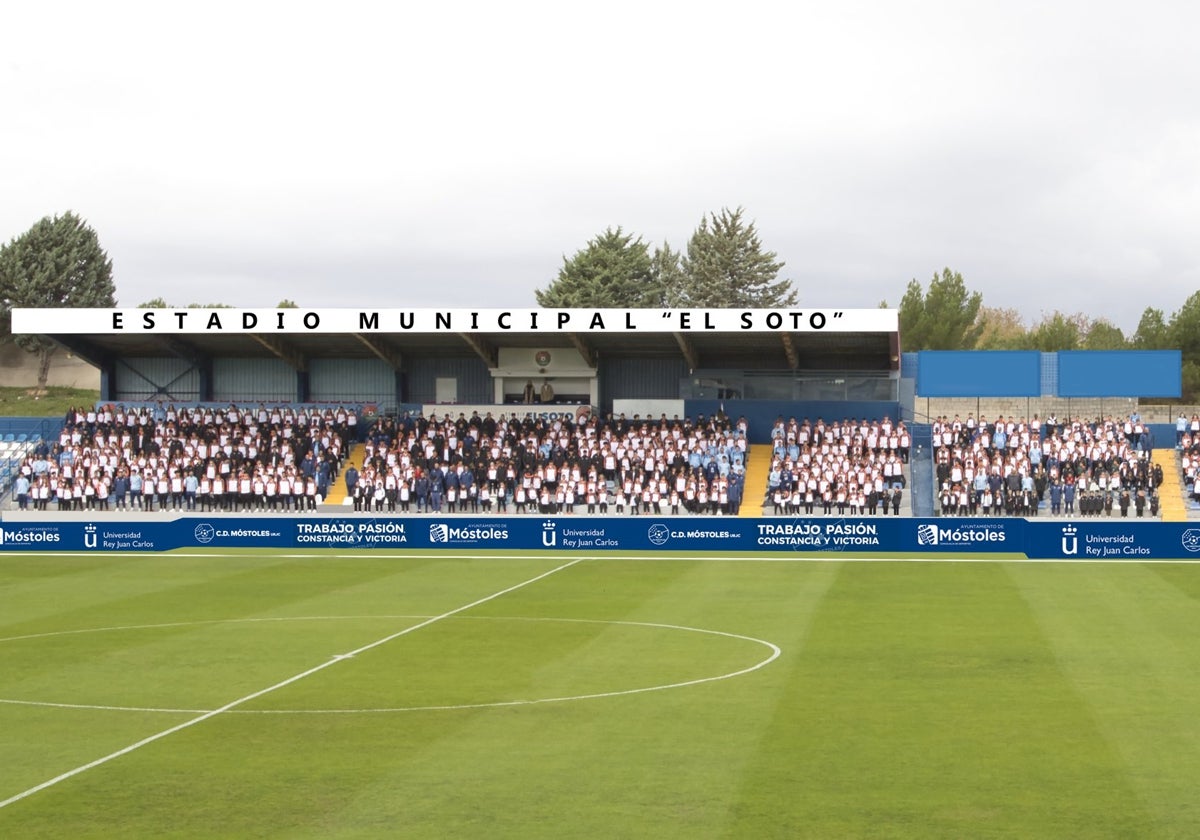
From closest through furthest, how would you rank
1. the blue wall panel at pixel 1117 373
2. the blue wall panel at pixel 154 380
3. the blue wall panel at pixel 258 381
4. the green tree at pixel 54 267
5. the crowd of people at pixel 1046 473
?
the crowd of people at pixel 1046 473, the blue wall panel at pixel 1117 373, the blue wall panel at pixel 258 381, the blue wall panel at pixel 154 380, the green tree at pixel 54 267

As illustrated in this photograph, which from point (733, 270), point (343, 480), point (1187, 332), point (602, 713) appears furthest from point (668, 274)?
point (602, 713)

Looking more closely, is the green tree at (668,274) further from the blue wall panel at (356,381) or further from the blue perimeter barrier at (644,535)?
the blue perimeter barrier at (644,535)

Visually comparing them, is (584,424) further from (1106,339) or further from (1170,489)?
(1106,339)

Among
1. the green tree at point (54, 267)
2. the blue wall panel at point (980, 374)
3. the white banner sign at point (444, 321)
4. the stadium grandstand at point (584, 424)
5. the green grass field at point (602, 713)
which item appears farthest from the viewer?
the green tree at point (54, 267)

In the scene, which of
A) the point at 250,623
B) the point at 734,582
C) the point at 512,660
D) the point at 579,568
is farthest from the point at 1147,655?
the point at 579,568

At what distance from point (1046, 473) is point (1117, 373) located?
9271 millimetres

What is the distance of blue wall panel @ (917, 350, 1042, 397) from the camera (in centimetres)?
5431

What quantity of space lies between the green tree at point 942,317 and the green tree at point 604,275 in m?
19.4

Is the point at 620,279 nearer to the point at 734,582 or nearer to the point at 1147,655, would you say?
the point at 734,582

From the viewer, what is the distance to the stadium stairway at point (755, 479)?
48.0 meters

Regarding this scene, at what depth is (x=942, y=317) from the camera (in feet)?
314

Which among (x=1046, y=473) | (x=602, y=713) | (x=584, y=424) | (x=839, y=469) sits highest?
(x=584, y=424)

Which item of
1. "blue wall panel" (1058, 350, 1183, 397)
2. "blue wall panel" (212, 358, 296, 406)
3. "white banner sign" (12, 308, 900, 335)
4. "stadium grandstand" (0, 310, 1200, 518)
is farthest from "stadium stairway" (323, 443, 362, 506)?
"blue wall panel" (1058, 350, 1183, 397)

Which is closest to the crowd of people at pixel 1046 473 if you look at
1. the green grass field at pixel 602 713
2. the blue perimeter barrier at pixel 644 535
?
the blue perimeter barrier at pixel 644 535
